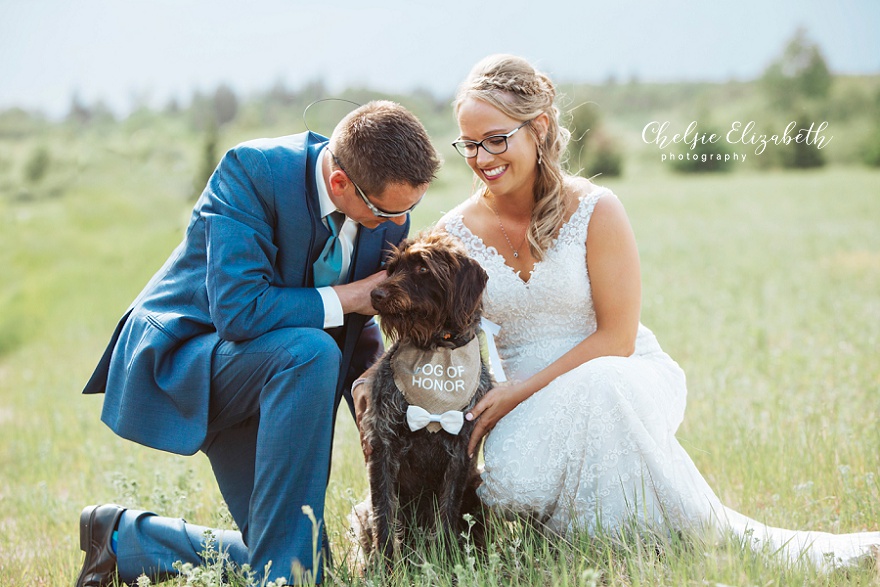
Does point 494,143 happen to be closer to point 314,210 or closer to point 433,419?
point 314,210

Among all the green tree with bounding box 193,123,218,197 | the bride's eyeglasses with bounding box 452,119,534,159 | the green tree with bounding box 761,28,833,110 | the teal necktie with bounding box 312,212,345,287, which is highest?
the bride's eyeglasses with bounding box 452,119,534,159

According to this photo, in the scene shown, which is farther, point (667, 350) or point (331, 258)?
point (667, 350)

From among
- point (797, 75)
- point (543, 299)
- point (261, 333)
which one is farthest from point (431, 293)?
point (797, 75)

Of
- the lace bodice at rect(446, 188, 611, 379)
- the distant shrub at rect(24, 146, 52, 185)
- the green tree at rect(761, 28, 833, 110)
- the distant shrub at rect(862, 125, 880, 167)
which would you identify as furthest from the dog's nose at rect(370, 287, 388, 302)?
the green tree at rect(761, 28, 833, 110)

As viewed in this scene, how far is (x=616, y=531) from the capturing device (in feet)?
13.0

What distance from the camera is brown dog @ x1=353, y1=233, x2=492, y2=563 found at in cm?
398

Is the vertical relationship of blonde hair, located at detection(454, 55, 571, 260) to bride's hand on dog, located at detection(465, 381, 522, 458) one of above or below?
above

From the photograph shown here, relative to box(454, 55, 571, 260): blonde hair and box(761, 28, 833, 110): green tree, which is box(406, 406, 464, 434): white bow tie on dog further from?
box(761, 28, 833, 110): green tree

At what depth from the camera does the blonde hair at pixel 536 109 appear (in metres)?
4.41

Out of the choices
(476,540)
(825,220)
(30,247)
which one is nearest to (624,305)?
(476,540)

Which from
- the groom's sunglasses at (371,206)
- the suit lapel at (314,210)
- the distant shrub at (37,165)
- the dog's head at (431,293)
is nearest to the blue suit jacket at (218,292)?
the suit lapel at (314,210)

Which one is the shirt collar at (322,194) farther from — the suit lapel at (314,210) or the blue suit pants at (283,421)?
the blue suit pants at (283,421)

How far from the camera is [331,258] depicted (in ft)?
13.8

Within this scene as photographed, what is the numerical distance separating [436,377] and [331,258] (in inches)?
33.1
